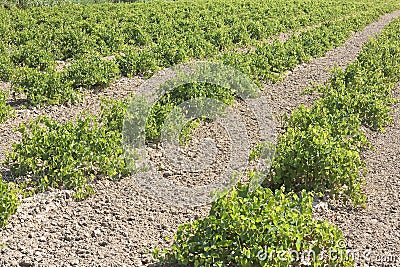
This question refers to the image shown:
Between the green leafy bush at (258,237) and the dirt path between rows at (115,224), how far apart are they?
60cm

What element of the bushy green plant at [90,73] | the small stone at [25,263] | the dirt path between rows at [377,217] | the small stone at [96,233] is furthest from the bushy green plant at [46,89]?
the dirt path between rows at [377,217]

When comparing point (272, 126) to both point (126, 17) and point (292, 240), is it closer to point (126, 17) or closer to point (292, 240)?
point (292, 240)

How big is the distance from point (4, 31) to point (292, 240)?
1228cm

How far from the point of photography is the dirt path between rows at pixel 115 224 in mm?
4727

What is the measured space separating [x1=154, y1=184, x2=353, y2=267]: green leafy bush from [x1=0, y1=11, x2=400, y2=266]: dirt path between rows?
0.60 metres

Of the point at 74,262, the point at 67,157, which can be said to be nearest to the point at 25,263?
the point at 74,262

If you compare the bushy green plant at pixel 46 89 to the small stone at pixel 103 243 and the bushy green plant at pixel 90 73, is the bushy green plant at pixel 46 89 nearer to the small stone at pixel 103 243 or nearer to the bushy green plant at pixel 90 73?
the bushy green plant at pixel 90 73

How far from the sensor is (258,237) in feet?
13.3

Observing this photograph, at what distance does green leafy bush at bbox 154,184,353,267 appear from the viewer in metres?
4.03

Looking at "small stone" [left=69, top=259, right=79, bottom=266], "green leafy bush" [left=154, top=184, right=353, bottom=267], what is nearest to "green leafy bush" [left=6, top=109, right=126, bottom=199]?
"small stone" [left=69, top=259, right=79, bottom=266]

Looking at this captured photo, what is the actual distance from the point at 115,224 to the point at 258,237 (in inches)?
72.0

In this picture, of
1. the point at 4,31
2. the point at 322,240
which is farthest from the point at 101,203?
the point at 4,31

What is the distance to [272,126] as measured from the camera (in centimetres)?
824

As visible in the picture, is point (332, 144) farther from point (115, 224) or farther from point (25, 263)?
point (25, 263)
